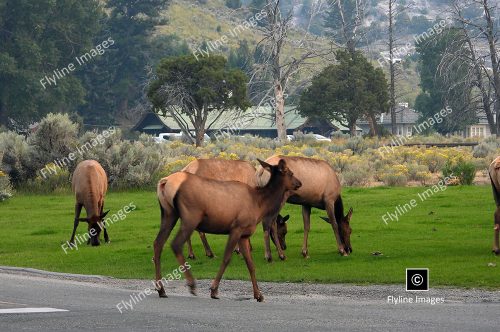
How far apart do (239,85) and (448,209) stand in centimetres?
3963

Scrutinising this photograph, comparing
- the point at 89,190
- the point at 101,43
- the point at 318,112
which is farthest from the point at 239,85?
the point at 89,190

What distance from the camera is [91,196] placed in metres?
23.7

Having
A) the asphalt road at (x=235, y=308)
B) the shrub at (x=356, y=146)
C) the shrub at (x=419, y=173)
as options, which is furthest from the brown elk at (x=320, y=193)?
the shrub at (x=356, y=146)

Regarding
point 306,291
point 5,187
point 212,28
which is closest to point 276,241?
point 306,291

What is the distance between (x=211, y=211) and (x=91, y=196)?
863cm

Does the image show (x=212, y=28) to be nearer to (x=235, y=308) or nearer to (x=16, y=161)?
(x=16, y=161)

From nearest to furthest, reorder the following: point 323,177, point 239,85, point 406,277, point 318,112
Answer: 1. point 406,277
2. point 323,177
3. point 239,85
4. point 318,112

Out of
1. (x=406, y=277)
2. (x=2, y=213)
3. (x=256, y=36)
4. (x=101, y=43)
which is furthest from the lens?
(x=256, y=36)

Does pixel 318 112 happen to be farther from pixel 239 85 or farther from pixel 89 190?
pixel 89 190

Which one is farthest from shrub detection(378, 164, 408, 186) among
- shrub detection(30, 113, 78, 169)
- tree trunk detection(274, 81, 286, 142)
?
tree trunk detection(274, 81, 286, 142)

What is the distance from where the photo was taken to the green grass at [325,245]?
1836cm

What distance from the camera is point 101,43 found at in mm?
102062
